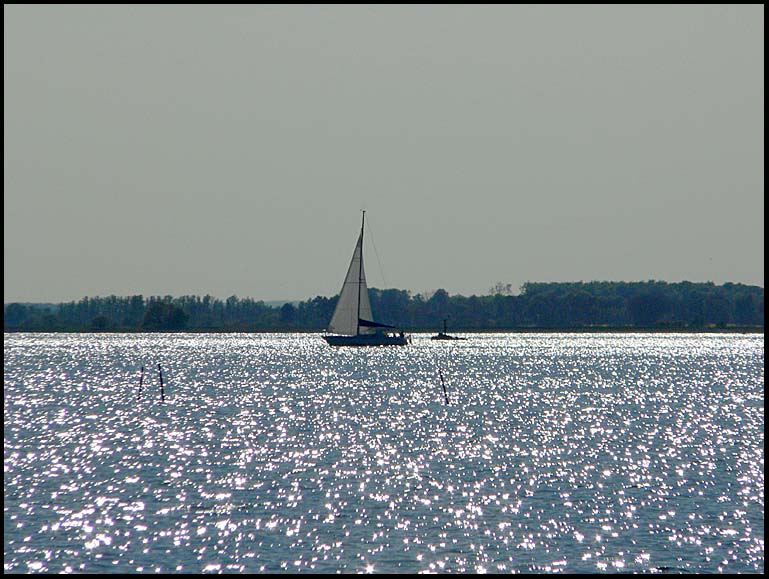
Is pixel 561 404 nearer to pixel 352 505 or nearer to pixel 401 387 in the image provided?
pixel 401 387

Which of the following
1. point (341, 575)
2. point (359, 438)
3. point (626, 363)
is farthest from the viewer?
point (626, 363)

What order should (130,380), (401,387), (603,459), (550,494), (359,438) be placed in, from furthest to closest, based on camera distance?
1. (130,380)
2. (401,387)
3. (359,438)
4. (603,459)
5. (550,494)

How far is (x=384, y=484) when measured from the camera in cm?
5453

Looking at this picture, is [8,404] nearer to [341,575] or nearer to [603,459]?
[603,459]

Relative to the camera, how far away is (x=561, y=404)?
343 feet

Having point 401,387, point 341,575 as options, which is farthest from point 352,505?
point 401,387

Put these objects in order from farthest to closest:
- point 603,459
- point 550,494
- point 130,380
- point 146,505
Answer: point 130,380 → point 603,459 → point 550,494 → point 146,505

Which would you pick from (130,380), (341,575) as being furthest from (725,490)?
(130,380)

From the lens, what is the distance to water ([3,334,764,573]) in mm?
40094

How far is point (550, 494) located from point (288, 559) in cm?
1638

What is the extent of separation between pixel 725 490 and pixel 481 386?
78709 mm

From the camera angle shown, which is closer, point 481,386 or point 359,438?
point 359,438

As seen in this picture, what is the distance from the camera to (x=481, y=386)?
13175cm

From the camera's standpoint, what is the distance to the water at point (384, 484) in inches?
1578
